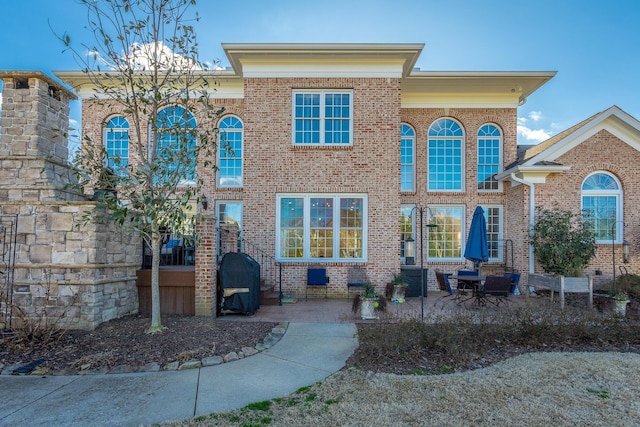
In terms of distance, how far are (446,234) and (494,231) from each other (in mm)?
1682

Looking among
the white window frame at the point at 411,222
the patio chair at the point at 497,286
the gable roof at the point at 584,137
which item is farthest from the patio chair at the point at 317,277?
the gable roof at the point at 584,137

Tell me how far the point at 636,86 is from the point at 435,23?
8.12 meters

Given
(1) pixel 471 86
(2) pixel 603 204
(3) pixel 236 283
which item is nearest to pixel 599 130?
(2) pixel 603 204

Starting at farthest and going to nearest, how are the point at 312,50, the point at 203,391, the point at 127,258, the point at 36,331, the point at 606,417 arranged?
the point at 312,50 → the point at 127,258 → the point at 36,331 → the point at 203,391 → the point at 606,417

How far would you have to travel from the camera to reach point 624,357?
4910mm

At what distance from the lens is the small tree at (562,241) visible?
973cm

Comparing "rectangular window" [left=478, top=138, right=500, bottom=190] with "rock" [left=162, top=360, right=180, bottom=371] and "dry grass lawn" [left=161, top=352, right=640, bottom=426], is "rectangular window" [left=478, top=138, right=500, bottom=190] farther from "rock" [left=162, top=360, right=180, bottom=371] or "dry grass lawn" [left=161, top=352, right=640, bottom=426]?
"rock" [left=162, top=360, right=180, bottom=371]

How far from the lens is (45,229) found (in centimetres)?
613

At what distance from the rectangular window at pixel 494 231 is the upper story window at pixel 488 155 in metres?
0.79

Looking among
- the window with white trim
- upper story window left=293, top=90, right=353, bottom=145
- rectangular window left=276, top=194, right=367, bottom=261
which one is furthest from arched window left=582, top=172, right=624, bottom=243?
upper story window left=293, top=90, right=353, bottom=145

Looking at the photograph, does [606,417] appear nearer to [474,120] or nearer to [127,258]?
[127,258]

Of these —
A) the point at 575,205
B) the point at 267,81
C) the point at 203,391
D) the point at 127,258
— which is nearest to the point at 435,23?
the point at 267,81

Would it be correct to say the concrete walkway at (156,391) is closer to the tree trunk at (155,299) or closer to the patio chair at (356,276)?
the tree trunk at (155,299)

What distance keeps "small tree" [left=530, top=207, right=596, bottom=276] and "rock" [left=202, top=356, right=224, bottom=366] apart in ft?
30.4
